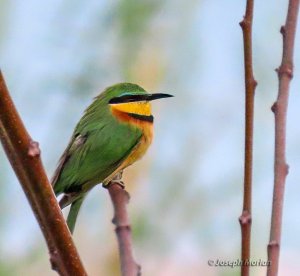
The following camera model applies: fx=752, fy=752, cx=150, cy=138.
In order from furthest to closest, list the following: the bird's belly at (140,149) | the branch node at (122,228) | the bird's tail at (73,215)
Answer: the bird's belly at (140,149) → the bird's tail at (73,215) → the branch node at (122,228)

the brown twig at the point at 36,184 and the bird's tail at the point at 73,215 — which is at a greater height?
the brown twig at the point at 36,184

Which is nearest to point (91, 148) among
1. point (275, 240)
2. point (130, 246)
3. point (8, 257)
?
point (8, 257)

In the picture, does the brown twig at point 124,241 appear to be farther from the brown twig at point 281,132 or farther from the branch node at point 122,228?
the brown twig at point 281,132

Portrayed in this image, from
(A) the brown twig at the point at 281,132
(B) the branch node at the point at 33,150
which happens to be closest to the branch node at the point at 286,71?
(A) the brown twig at the point at 281,132

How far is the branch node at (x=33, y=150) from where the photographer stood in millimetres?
493

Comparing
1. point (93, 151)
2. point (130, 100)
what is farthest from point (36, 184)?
point (130, 100)

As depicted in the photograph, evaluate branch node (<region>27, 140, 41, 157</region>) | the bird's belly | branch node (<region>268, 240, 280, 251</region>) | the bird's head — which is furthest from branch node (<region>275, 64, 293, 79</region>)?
the bird's head

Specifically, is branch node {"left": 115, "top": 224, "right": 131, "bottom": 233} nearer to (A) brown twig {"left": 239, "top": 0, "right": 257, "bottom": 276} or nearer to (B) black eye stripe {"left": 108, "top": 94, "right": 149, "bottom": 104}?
(A) brown twig {"left": 239, "top": 0, "right": 257, "bottom": 276}

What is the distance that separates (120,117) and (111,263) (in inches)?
18.6

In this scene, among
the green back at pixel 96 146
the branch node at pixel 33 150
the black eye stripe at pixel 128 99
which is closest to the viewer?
the branch node at pixel 33 150

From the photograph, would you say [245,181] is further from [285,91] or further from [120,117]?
[120,117]

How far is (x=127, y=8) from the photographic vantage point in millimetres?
1458

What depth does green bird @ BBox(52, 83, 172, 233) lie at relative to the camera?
1.25m

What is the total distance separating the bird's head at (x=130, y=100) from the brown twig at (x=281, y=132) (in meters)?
0.83
